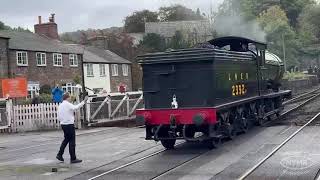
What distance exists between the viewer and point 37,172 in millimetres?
11055

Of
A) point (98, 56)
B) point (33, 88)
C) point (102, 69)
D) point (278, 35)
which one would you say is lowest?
point (33, 88)

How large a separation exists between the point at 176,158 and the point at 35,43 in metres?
32.0

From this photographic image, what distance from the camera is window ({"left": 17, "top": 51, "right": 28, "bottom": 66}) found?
3803 cm

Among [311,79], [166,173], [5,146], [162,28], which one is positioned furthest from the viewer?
[162,28]

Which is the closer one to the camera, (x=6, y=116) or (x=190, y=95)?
(x=190, y=95)

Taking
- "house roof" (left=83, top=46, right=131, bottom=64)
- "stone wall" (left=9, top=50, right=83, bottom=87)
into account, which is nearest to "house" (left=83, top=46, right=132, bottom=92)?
"house roof" (left=83, top=46, right=131, bottom=64)

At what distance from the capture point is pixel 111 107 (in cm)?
2305

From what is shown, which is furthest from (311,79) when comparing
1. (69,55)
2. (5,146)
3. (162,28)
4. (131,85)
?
(5,146)

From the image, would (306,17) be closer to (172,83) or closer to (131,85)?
(131,85)

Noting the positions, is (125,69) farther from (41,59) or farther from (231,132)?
(231,132)

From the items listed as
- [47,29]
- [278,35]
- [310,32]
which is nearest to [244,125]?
[47,29]

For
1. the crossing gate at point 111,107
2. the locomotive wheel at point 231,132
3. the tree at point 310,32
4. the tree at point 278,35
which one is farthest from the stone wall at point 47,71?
the tree at point 310,32

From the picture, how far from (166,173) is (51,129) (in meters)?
12.6

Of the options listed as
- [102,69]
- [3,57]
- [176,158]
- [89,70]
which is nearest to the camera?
[176,158]
